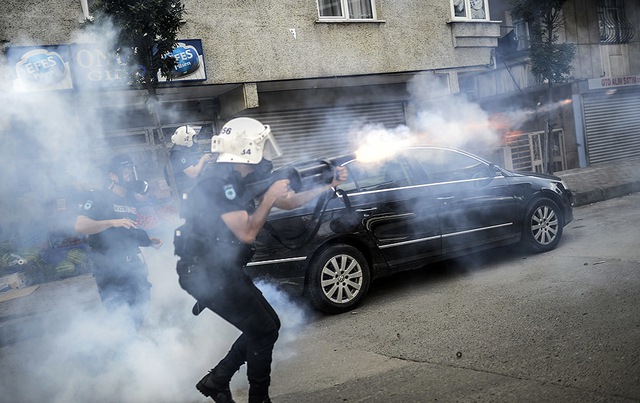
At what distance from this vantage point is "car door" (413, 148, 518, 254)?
6.39m

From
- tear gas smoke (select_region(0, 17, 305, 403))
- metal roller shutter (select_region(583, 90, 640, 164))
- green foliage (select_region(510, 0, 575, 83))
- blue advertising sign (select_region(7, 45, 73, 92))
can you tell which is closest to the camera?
tear gas smoke (select_region(0, 17, 305, 403))

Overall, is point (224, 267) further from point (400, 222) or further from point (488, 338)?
point (400, 222)

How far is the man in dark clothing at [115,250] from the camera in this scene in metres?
4.97

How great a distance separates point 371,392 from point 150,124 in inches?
356

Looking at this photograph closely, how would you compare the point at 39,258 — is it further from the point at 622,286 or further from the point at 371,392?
the point at 622,286

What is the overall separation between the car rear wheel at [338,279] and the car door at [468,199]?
1.12 m

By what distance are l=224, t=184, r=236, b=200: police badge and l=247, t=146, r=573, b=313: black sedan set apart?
179 centimetres

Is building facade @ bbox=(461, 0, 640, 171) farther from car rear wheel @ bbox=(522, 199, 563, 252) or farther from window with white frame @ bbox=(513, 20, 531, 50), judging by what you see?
car rear wheel @ bbox=(522, 199, 563, 252)

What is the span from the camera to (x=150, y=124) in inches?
453

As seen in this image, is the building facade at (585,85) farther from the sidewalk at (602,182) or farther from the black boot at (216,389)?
the black boot at (216,389)

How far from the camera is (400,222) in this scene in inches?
240

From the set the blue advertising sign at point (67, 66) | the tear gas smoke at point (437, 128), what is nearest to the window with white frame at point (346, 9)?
the tear gas smoke at point (437, 128)

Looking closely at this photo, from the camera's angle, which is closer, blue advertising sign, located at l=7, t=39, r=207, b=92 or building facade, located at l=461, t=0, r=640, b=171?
blue advertising sign, located at l=7, t=39, r=207, b=92

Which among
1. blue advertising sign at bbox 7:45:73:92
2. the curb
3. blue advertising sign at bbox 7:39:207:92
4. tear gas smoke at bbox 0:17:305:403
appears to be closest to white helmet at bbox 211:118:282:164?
tear gas smoke at bbox 0:17:305:403
